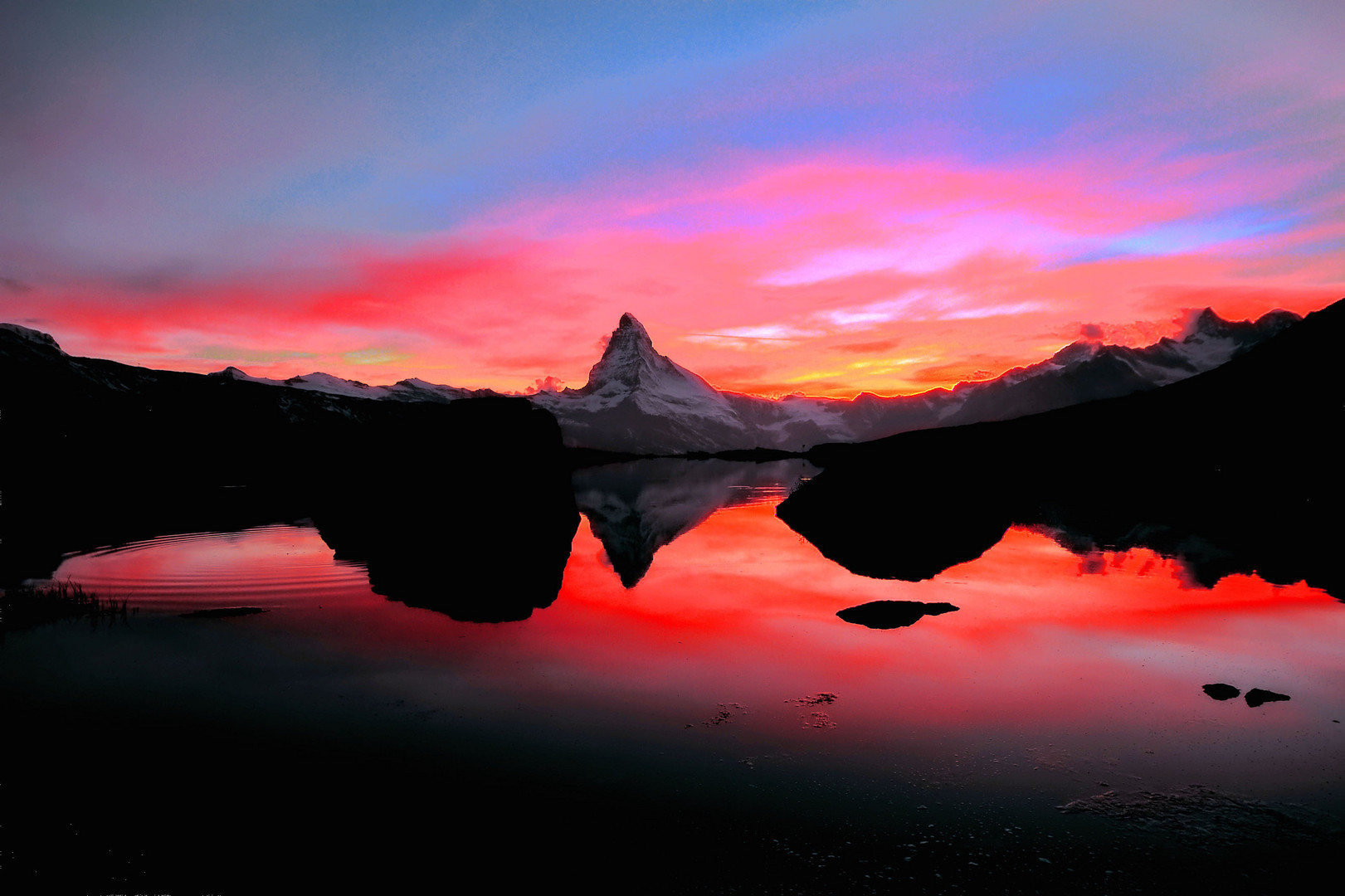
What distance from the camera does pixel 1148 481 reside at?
103 meters

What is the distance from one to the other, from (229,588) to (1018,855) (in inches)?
1200

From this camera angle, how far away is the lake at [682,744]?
10453 millimetres

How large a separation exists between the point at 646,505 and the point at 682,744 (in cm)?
6753

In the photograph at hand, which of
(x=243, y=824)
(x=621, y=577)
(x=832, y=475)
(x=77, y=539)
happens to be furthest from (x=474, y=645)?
(x=832, y=475)

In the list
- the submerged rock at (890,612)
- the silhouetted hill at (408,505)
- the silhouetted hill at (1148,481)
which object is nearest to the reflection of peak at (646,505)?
the silhouetted hill at (408,505)

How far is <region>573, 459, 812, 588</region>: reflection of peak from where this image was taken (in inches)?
1743

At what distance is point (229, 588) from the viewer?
29.0 m

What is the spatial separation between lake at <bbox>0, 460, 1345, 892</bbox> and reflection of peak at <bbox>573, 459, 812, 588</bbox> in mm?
13928

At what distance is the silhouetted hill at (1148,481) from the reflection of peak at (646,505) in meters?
11.3

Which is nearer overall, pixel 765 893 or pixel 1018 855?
pixel 765 893

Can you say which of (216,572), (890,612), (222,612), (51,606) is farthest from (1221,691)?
(216,572)

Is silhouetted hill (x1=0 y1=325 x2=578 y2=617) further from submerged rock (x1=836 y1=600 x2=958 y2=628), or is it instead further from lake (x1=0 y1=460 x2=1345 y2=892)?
submerged rock (x1=836 y1=600 x2=958 y2=628)

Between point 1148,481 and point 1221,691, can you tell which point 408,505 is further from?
point 1148,481

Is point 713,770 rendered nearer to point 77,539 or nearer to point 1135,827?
point 1135,827
